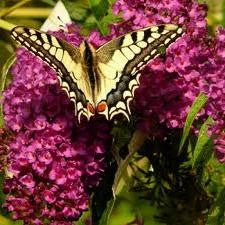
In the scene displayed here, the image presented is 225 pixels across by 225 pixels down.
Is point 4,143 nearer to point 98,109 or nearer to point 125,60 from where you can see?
point 98,109

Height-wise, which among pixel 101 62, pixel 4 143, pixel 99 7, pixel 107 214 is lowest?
pixel 107 214

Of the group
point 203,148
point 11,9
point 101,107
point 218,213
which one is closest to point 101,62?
point 101,107

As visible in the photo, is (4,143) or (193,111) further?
(4,143)

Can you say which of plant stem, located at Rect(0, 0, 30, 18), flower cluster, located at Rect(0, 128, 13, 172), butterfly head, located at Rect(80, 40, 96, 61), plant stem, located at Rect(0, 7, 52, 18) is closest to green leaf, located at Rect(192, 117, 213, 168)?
butterfly head, located at Rect(80, 40, 96, 61)

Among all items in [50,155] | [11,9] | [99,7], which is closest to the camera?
[50,155]

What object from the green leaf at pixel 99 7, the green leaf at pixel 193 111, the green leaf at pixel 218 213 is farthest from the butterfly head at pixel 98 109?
the green leaf at pixel 99 7

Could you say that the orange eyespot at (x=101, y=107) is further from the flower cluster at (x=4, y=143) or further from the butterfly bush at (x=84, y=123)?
the flower cluster at (x=4, y=143)
